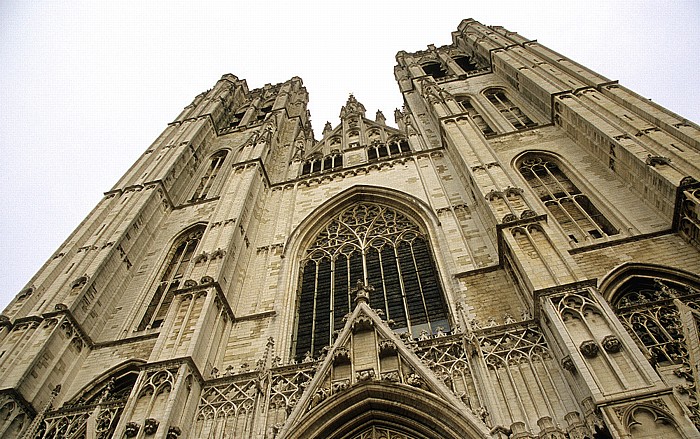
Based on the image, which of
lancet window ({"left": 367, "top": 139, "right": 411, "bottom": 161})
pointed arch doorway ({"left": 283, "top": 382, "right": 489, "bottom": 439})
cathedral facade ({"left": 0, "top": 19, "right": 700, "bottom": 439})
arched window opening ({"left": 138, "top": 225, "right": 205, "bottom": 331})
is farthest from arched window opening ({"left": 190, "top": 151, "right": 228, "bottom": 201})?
pointed arch doorway ({"left": 283, "top": 382, "right": 489, "bottom": 439})

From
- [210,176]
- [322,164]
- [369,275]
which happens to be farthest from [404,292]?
[210,176]

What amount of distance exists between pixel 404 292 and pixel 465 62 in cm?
1805

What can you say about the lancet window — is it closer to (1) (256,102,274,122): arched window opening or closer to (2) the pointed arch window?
(1) (256,102,274,122): arched window opening

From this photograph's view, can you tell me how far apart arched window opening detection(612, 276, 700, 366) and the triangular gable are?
3.14 meters

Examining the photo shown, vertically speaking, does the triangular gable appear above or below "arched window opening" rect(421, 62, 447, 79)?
below

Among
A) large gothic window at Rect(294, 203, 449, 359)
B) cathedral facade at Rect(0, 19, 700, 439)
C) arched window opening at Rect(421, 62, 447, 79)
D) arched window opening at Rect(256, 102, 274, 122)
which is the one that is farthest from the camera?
arched window opening at Rect(256, 102, 274, 122)

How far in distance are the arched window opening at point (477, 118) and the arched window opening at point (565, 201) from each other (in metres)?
2.57

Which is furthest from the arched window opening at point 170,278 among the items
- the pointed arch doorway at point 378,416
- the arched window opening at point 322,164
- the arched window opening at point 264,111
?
the arched window opening at point 264,111

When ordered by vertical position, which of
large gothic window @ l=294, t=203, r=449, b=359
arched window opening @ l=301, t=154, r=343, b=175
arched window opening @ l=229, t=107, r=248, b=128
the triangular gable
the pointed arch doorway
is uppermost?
arched window opening @ l=229, t=107, r=248, b=128

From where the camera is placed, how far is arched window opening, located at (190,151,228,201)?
755 inches

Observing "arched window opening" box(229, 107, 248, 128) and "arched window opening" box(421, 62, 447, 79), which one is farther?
"arched window opening" box(229, 107, 248, 128)

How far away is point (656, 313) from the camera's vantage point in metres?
8.76

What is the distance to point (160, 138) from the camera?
2127 cm

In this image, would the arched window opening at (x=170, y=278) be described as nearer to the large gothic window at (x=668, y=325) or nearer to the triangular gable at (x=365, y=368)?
the triangular gable at (x=365, y=368)
